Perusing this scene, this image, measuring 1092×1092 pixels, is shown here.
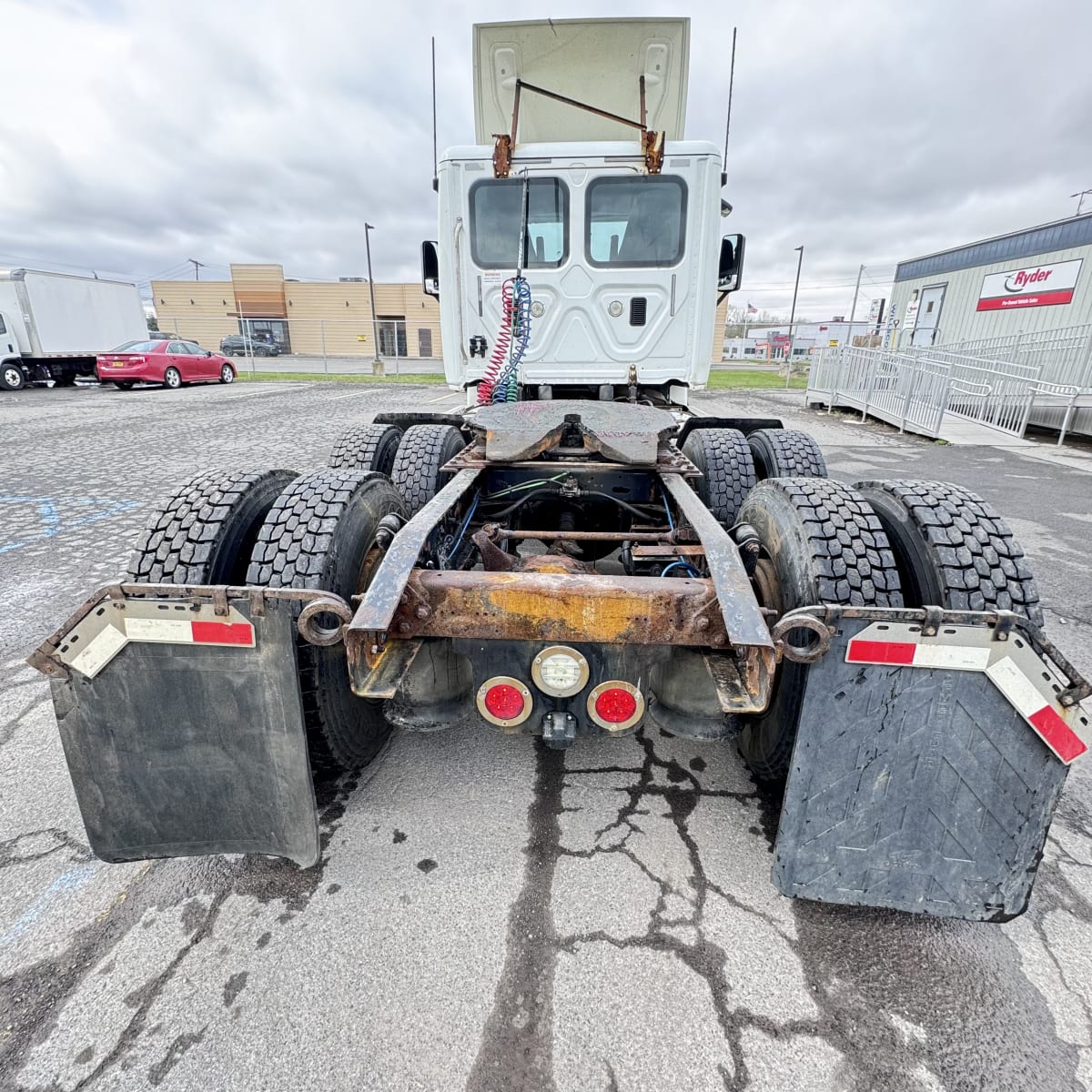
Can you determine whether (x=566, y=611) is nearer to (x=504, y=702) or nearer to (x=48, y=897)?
(x=504, y=702)

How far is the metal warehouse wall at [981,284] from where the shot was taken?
17094 mm

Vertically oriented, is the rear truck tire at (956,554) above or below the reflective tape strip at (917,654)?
above

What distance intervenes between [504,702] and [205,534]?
1.21 meters

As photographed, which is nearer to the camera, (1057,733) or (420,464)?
(1057,733)

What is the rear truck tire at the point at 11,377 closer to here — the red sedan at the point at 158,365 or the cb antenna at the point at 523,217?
the red sedan at the point at 158,365

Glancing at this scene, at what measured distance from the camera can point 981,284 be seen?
20938mm

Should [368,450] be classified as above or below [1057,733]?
above

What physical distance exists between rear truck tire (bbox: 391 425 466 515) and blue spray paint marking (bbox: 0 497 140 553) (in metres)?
3.74

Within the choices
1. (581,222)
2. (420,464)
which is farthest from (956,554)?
(581,222)

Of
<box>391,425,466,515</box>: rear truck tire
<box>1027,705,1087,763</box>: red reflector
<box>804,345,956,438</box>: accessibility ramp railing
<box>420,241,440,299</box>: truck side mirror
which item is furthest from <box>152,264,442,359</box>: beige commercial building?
<box>1027,705,1087,763</box>: red reflector

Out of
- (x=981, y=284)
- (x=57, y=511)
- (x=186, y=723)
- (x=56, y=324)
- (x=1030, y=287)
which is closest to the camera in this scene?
(x=186, y=723)

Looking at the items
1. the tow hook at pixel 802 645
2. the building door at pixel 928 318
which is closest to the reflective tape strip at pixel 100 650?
the tow hook at pixel 802 645

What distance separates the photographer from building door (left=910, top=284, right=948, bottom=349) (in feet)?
76.4

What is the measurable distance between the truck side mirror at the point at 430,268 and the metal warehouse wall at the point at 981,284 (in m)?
19.4
